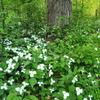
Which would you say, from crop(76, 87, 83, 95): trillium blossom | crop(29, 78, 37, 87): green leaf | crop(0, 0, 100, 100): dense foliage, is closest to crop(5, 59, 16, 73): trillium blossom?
crop(0, 0, 100, 100): dense foliage

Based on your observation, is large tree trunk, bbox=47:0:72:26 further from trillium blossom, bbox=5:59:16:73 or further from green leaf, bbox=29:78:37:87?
green leaf, bbox=29:78:37:87

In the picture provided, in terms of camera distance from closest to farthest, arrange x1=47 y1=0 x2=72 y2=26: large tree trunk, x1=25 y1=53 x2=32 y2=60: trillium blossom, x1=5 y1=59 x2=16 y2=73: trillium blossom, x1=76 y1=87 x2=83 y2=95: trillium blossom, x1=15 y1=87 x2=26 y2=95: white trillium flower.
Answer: x1=15 y1=87 x2=26 y2=95: white trillium flower
x1=76 y1=87 x2=83 y2=95: trillium blossom
x1=5 y1=59 x2=16 y2=73: trillium blossom
x1=25 y1=53 x2=32 y2=60: trillium blossom
x1=47 y1=0 x2=72 y2=26: large tree trunk

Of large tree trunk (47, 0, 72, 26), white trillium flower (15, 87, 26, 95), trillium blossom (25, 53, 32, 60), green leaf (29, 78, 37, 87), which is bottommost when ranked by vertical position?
white trillium flower (15, 87, 26, 95)

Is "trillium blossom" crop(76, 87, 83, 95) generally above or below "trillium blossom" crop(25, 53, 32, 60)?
below

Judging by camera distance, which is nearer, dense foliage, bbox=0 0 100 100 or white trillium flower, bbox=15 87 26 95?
white trillium flower, bbox=15 87 26 95

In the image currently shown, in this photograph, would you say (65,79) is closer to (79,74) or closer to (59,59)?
(79,74)

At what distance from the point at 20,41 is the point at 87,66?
1.37 m

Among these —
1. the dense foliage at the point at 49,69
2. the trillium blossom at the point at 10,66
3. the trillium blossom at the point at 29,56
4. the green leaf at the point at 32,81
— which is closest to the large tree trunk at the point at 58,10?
the dense foliage at the point at 49,69

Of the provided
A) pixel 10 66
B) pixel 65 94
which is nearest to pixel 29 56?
pixel 10 66

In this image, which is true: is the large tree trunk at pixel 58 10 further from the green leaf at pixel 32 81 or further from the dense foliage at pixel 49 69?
the green leaf at pixel 32 81

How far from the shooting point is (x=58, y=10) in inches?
245

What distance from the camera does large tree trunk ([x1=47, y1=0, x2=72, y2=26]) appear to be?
6.15 metres

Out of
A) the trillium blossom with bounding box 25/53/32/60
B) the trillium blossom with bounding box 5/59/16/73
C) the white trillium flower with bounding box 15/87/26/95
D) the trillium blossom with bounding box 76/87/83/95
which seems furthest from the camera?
the trillium blossom with bounding box 25/53/32/60

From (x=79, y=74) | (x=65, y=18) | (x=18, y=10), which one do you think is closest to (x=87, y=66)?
(x=79, y=74)
